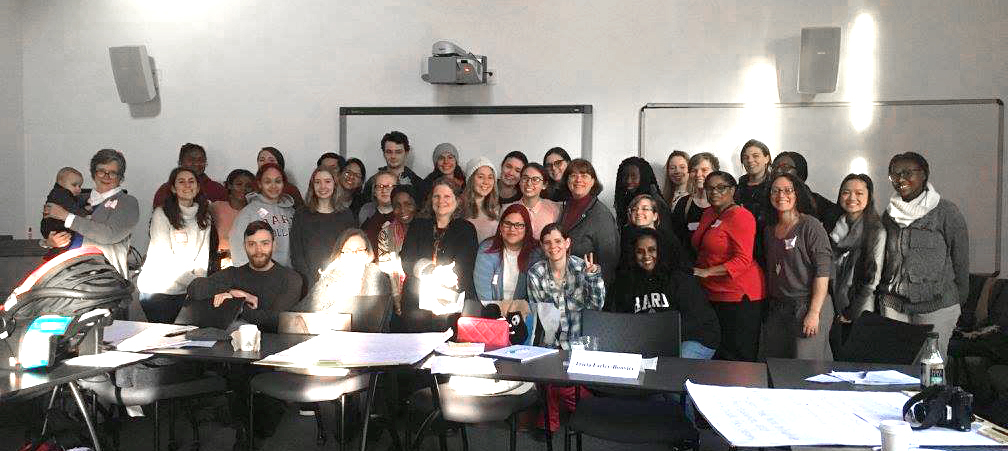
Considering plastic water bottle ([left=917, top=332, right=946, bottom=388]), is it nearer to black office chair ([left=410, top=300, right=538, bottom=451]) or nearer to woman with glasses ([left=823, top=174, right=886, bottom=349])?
black office chair ([left=410, top=300, right=538, bottom=451])

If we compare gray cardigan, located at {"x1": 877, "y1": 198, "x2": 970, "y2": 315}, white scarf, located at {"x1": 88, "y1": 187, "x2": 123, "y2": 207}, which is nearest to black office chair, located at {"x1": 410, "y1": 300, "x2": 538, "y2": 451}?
gray cardigan, located at {"x1": 877, "y1": 198, "x2": 970, "y2": 315}

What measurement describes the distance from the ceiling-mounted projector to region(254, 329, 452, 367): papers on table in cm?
303

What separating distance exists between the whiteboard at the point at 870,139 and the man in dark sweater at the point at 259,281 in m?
3.01

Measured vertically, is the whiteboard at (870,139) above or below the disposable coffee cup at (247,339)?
above

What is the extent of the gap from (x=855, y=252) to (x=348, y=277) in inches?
116

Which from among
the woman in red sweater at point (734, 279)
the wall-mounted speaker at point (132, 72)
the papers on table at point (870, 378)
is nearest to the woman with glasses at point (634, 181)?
the woman in red sweater at point (734, 279)

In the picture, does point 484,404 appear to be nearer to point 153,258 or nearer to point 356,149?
point 153,258

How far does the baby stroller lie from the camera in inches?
113

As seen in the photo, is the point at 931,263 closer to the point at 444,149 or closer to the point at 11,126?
the point at 444,149

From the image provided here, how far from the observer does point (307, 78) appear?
719 cm

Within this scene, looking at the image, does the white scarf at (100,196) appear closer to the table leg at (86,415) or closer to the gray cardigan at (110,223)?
the gray cardigan at (110,223)

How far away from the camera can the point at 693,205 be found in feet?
17.7

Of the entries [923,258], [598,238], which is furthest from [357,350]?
[923,258]

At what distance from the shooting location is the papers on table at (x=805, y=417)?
73.1 inches
